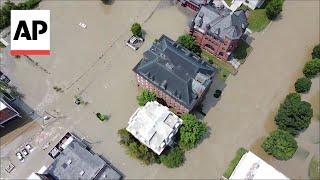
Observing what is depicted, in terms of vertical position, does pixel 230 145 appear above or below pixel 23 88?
above

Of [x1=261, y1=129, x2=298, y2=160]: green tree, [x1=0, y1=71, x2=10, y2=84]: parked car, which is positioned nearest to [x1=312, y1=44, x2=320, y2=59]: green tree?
[x1=261, y1=129, x2=298, y2=160]: green tree

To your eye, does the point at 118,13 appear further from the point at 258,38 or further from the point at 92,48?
the point at 258,38

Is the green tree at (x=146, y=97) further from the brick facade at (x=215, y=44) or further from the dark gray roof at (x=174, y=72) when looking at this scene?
the brick facade at (x=215, y=44)

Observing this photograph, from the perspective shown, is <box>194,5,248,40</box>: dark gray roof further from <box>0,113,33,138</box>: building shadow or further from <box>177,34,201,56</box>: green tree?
<box>0,113,33,138</box>: building shadow

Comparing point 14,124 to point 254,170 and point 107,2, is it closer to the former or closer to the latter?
point 107,2

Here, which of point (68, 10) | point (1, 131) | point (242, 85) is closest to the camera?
point (1, 131)

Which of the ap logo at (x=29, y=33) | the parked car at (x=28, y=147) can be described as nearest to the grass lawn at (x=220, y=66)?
the ap logo at (x=29, y=33)

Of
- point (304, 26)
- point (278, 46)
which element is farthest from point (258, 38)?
point (304, 26)

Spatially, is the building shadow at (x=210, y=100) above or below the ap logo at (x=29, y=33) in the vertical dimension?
above
